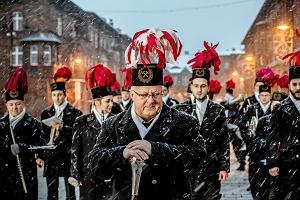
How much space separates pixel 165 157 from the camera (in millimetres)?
3654

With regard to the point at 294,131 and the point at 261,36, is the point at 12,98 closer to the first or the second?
the point at 294,131

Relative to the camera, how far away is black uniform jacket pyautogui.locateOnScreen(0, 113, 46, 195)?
7.79 m

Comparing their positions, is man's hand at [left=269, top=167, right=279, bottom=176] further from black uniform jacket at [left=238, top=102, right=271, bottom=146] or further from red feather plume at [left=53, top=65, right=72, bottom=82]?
red feather plume at [left=53, top=65, right=72, bottom=82]

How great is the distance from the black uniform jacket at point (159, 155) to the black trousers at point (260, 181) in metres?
5.31

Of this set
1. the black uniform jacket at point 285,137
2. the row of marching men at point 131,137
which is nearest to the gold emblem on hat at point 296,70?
the black uniform jacket at point 285,137

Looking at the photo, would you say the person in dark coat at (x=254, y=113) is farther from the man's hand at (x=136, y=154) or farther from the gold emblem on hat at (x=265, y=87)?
the man's hand at (x=136, y=154)

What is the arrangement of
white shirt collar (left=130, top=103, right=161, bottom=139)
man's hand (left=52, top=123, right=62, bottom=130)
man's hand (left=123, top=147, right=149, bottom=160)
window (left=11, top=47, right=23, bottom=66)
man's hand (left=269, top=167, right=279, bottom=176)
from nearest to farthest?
man's hand (left=123, top=147, right=149, bottom=160)
white shirt collar (left=130, top=103, right=161, bottom=139)
man's hand (left=269, top=167, right=279, bottom=176)
man's hand (left=52, top=123, right=62, bottom=130)
window (left=11, top=47, right=23, bottom=66)

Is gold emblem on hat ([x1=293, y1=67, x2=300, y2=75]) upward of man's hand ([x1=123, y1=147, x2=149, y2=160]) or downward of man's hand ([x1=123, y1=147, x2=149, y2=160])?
upward

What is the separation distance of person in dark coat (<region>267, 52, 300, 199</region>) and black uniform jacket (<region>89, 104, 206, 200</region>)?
9.67 feet

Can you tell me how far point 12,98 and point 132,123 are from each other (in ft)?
14.8

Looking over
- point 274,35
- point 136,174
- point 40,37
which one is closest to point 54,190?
point 136,174

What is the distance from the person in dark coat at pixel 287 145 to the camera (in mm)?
6578

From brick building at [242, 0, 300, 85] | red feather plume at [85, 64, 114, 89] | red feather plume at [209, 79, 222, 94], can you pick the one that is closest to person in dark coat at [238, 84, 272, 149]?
red feather plume at [209, 79, 222, 94]

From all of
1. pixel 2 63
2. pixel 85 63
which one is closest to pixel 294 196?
pixel 2 63
